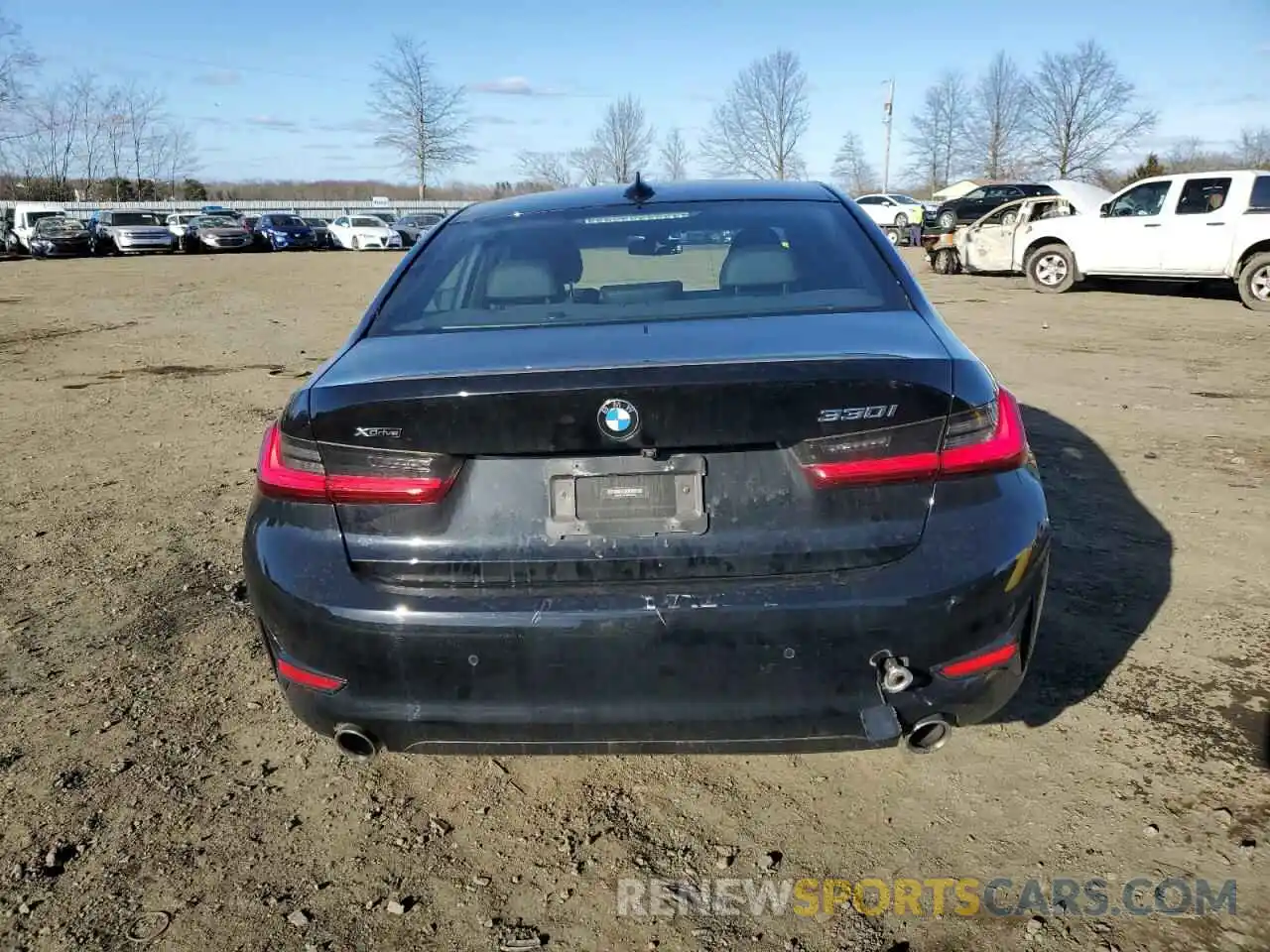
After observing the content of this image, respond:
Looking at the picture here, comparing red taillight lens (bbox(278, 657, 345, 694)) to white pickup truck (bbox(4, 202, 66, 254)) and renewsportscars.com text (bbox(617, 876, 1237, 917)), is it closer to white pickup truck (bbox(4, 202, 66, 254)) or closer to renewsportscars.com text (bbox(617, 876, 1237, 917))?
renewsportscars.com text (bbox(617, 876, 1237, 917))

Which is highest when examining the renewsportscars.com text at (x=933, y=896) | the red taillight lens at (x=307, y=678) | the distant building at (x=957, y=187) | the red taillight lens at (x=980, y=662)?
the distant building at (x=957, y=187)

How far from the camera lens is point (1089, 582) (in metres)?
3.93

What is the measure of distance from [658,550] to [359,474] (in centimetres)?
70

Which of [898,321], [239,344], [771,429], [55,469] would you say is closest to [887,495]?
[771,429]

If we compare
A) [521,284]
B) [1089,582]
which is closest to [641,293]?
[521,284]

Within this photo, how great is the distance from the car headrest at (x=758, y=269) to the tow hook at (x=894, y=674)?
124 centimetres

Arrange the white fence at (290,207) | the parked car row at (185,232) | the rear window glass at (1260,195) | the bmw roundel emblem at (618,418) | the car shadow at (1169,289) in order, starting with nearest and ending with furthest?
the bmw roundel emblem at (618,418) → the rear window glass at (1260,195) → the car shadow at (1169,289) → the parked car row at (185,232) → the white fence at (290,207)

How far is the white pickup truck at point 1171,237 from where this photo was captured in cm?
1371

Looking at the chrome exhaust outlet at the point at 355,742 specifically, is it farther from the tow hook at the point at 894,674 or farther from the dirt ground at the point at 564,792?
the tow hook at the point at 894,674

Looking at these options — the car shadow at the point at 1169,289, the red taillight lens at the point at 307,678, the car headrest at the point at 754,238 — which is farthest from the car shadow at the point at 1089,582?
the car shadow at the point at 1169,289

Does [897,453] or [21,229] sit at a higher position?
[21,229]

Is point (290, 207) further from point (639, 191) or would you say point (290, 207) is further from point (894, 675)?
point (894, 675)

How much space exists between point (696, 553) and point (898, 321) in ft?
2.92

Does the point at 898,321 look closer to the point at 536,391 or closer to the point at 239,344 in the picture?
the point at 536,391
